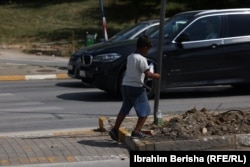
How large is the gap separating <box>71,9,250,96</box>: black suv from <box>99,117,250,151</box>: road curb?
491 centimetres

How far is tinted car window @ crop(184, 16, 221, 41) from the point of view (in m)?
13.5

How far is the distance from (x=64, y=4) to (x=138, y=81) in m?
33.2

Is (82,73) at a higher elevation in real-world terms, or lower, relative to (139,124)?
lower

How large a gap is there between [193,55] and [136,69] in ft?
16.4

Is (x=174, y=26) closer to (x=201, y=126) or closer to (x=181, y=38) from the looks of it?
(x=181, y=38)

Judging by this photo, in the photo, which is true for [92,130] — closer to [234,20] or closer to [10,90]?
[234,20]

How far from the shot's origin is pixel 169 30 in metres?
13.7

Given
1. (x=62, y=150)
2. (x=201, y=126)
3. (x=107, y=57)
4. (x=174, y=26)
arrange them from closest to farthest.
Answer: (x=62, y=150)
(x=201, y=126)
(x=107, y=57)
(x=174, y=26)

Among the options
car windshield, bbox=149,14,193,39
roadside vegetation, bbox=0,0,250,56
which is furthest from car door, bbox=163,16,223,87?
roadside vegetation, bbox=0,0,250,56

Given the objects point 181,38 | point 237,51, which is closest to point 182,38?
point 181,38

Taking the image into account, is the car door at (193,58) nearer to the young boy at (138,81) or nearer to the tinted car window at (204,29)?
the tinted car window at (204,29)

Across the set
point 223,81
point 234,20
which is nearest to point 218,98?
point 223,81

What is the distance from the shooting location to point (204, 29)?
13.7 meters

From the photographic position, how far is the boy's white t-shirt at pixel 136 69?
8508 mm
